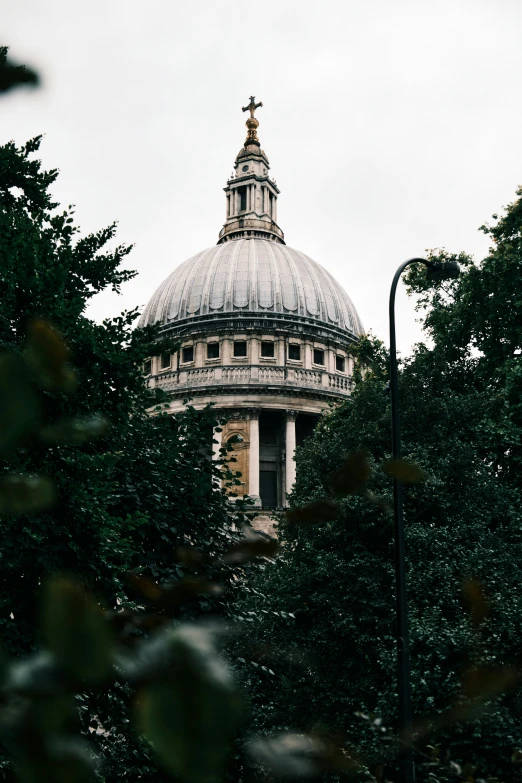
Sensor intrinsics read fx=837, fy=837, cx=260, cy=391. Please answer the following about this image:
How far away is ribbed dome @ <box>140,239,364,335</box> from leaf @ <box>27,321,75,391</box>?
209 feet

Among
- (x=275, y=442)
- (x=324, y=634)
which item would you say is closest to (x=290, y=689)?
(x=324, y=634)

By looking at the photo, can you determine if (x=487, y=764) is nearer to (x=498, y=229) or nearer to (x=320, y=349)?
(x=498, y=229)

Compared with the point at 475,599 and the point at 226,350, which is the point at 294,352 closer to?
the point at 226,350

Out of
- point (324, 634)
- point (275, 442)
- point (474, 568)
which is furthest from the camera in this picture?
point (275, 442)

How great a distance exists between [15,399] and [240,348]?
62.6m

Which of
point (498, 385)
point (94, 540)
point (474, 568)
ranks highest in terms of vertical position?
point (498, 385)

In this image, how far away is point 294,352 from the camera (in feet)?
211

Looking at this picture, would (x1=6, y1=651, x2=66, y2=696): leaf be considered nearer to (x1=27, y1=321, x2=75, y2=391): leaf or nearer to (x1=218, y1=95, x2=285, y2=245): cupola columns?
(x1=27, y1=321, x2=75, y2=391): leaf

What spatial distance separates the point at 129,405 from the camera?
13.8m

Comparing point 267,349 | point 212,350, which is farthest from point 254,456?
point 212,350

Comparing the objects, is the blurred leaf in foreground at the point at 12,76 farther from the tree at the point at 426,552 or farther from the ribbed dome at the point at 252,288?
the ribbed dome at the point at 252,288

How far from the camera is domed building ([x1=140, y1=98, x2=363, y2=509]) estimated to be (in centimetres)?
5850

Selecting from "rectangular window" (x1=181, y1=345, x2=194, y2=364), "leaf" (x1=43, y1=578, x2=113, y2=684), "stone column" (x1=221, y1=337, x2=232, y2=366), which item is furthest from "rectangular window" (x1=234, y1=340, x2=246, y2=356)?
"leaf" (x1=43, y1=578, x2=113, y2=684)

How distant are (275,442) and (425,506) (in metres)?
39.5
